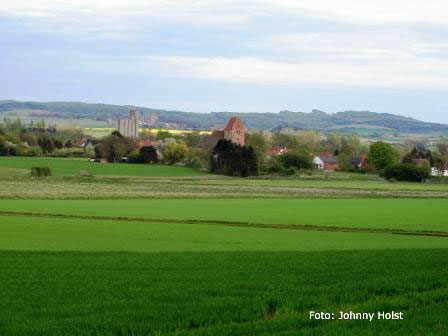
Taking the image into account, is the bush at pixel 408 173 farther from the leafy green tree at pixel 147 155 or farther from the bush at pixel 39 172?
the leafy green tree at pixel 147 155

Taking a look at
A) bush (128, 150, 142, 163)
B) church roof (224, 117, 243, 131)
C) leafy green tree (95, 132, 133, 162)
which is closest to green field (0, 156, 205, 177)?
bush (128, 150, 142, 163)

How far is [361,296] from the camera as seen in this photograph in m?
16.5

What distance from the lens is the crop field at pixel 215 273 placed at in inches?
541

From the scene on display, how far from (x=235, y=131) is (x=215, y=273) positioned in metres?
172

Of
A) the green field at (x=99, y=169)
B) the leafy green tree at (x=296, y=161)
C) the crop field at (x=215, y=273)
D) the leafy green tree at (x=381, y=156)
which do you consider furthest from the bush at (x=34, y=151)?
the crop field at (x=215, y=273)

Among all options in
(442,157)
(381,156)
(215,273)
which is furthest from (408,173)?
(215,273)

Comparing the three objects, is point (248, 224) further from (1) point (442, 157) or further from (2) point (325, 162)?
(1) point (442, 157)

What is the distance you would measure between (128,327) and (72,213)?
38149mm

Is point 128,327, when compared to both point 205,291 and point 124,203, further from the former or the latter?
point 124,203

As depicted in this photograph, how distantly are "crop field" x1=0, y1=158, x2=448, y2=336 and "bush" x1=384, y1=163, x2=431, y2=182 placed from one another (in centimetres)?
7281

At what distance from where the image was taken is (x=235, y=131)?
7569 inches

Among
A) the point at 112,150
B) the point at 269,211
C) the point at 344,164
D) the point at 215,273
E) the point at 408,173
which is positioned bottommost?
the point at 344,164

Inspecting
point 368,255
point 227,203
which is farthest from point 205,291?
point 227,203

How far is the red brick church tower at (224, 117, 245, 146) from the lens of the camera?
190387 mm
